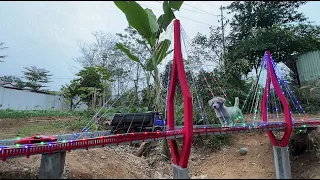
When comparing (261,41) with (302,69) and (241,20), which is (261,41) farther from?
(302,69)

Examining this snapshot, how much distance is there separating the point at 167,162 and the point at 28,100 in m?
15.0

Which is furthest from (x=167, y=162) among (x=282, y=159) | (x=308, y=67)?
(x=308, y=67)

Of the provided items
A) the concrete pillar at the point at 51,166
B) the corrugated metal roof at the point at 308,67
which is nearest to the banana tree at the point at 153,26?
the concrete pillar at the point at 51,166

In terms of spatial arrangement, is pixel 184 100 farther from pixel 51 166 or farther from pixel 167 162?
pixel 167 162

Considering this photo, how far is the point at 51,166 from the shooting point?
3.51m

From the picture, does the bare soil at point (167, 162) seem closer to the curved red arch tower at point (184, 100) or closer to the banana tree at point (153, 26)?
the curved red arch tower at point (184, 100)

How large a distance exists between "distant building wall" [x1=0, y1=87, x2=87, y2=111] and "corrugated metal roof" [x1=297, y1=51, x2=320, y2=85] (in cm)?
1578

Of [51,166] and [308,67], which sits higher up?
[308,67]

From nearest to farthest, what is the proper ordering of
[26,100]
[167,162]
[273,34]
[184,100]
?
[184,100], [167,162], [273,34], [26,100]

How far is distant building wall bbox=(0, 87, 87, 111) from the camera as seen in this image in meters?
15.4

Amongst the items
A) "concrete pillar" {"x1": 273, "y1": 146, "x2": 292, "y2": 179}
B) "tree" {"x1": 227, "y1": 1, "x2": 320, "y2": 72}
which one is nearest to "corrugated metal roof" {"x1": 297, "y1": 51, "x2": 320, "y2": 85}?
"tree" {"x1": 227, "y1": 1, "x2": 320, "y2": 72}

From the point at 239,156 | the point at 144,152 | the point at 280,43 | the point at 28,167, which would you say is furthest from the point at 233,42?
the point at 28,167

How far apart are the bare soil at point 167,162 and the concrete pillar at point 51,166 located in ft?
1.09

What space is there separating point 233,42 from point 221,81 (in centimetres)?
556
